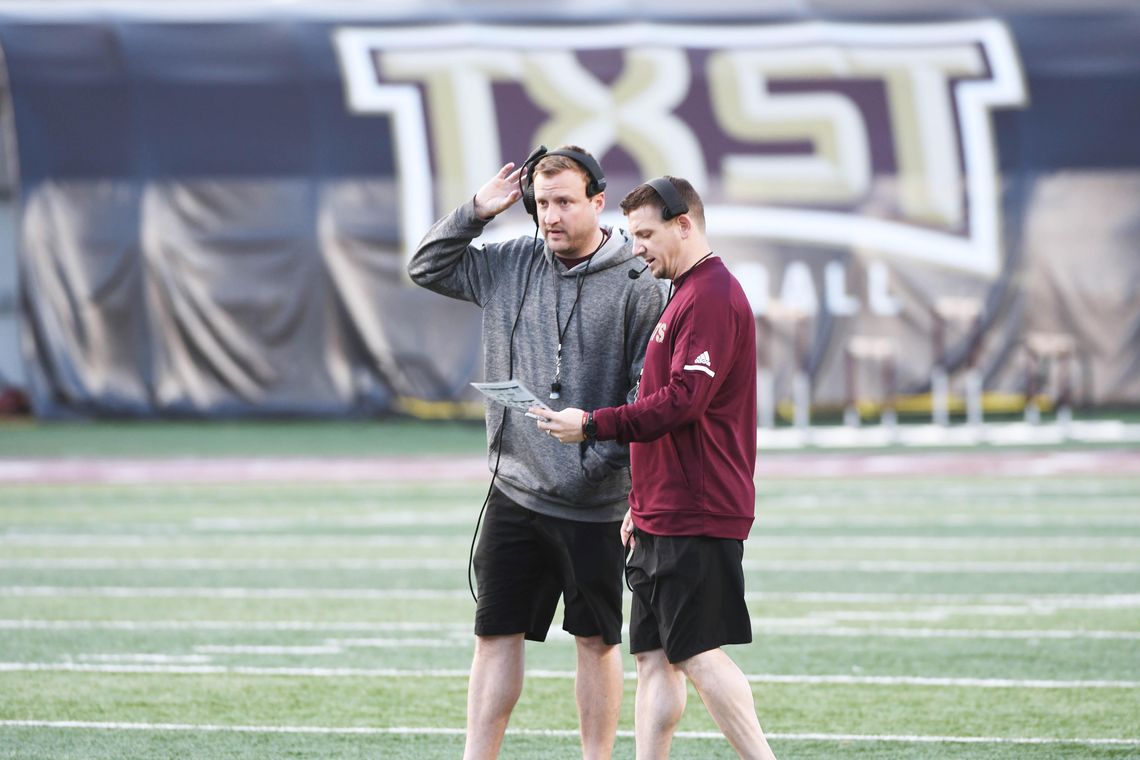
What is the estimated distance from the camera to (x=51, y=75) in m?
23.5

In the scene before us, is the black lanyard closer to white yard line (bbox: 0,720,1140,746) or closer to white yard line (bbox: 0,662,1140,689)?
white yard line (bbox: 0,720,1140,746)

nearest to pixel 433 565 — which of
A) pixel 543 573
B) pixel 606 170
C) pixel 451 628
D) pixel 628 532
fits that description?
pixel 451 628

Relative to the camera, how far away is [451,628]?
28.9 ft

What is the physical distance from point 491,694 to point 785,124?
18.2 m

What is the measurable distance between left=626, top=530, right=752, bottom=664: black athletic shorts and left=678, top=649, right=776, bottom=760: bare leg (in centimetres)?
4

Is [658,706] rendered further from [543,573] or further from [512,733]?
[512,733]

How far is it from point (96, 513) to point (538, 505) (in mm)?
9229

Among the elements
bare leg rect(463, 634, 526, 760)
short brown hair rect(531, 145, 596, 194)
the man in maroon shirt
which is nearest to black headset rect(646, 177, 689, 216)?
the man in maroon shirt

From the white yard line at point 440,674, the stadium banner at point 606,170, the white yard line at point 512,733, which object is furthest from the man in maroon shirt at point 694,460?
the stadium banner at point 606,170

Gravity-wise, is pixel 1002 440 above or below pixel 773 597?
below

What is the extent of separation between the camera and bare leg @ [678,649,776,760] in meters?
4.88

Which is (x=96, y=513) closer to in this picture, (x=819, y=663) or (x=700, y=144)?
(x=819, y=663)

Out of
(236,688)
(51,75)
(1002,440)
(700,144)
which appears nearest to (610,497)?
(236,688)

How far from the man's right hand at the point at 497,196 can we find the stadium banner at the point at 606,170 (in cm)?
1711
